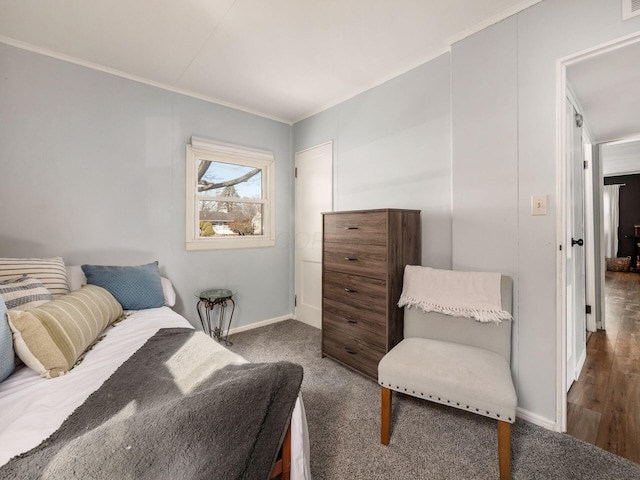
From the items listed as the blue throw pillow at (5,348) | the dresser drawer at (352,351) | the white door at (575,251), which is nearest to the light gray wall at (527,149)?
the white door at (575,251)

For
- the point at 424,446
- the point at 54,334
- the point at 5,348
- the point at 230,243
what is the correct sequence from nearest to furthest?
the point at 5,348 < the point at 54,334 < the point at 424,446 < the point at 230,243

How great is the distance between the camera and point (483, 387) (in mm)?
1322

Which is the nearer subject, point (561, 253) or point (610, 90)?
point (561, 253)

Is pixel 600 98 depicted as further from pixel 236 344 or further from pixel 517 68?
pixel 236 344

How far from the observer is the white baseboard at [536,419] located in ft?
5.38

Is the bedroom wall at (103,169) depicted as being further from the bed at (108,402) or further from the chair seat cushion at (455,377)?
the chair seat cushion at (455,377)

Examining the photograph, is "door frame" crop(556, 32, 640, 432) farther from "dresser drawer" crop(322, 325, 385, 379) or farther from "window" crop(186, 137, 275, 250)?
"window" crop(186, 137, 275, 250)

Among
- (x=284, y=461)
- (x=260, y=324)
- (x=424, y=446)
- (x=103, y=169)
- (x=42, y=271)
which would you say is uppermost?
(x=103, y=169)

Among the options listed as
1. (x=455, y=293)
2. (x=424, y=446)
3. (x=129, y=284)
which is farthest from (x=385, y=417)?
(x=129, y=284)

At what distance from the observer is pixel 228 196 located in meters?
3.19

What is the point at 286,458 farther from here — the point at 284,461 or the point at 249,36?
the point at 249,36

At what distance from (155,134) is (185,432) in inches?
105

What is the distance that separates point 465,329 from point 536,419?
25.6 inches

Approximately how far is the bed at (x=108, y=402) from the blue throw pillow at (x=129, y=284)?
55 centimetres
